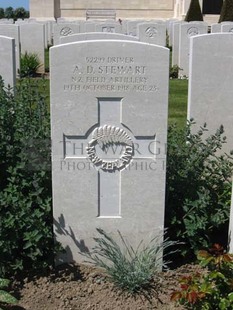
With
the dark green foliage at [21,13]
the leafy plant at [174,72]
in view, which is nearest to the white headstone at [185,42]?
the leafy plant at [174,72]

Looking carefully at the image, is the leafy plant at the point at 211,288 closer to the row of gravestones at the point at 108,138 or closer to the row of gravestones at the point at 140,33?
the row of gravestones at the point at 108,138

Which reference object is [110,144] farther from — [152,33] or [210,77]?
[152,33]

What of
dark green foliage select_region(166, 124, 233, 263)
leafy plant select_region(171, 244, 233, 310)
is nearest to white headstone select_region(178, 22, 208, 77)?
dark green foliage select_region(166, 124, 233, 263)

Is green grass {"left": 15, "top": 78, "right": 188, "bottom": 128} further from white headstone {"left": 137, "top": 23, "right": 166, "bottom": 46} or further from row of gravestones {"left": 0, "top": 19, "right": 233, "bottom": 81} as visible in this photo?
white headstone {"left": 137, "top": 23, "right": 166, "bottom": 46}

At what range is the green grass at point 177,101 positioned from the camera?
824cm

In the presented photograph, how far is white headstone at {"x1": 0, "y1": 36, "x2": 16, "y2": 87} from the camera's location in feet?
18.8

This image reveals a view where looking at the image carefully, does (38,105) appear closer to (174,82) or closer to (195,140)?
(195,140)

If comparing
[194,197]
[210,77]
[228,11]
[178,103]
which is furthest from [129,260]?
[228,11]

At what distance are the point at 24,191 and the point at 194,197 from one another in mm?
1134

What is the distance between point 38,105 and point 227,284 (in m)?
1.77

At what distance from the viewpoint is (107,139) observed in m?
3.48

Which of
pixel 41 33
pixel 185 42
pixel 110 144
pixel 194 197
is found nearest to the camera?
pixel 110 144

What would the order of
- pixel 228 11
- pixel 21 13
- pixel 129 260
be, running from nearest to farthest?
pixel 129 260 → pixel 228 11 → pixel 21 13

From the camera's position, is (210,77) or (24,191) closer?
(24,191)
